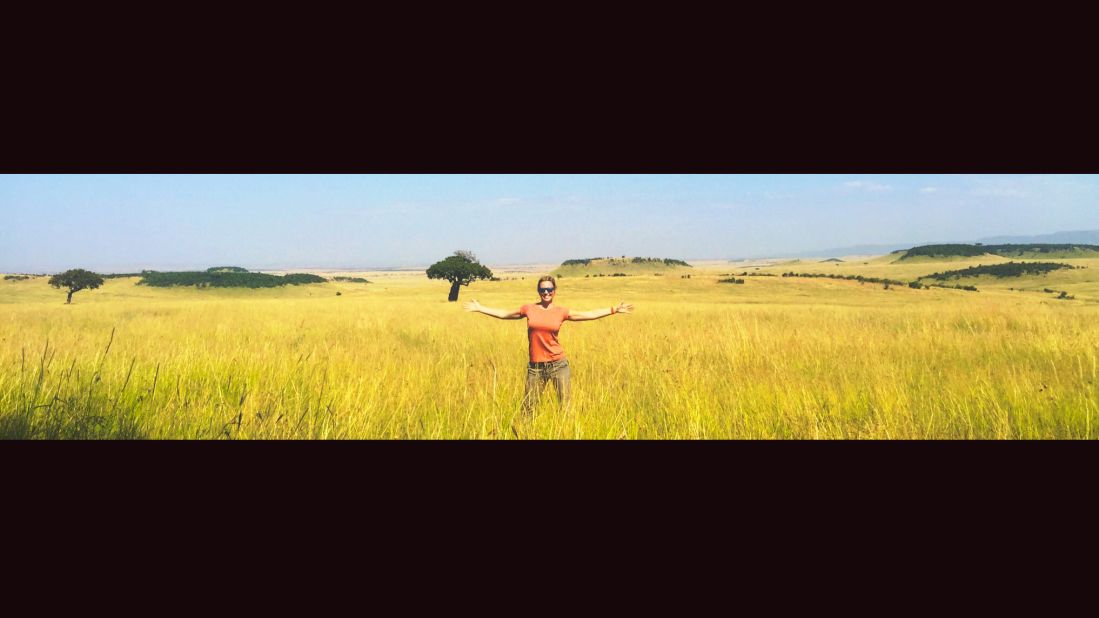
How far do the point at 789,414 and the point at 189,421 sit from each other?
5.81 m

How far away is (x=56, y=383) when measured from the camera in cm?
676

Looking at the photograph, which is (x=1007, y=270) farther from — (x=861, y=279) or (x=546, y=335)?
(x=546, y=335)

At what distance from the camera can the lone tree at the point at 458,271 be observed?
41406 millimetres

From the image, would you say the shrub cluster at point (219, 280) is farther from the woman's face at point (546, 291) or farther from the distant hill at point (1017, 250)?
the distant hill at point (1017, 250)

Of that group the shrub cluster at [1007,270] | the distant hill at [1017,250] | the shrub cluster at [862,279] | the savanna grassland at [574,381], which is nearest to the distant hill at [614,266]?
the shrub cluster at [862,279]

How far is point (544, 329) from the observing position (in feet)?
19.8

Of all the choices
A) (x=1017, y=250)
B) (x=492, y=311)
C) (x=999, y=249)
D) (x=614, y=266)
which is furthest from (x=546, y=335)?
(x=999, y=249)

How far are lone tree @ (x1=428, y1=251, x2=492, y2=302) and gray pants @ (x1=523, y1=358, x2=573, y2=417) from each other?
116 feet

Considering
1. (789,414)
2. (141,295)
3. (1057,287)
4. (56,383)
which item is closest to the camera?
(789,414)

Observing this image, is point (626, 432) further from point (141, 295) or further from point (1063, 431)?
point (141, 295)

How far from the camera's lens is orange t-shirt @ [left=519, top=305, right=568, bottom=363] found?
6004 millimetres

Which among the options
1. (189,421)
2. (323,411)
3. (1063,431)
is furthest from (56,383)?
→ (1063,431)

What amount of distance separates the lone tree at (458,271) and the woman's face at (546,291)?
35688 millimetres

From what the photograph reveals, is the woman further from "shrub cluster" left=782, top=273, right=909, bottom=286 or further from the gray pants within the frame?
"shrub cluster" left=782, top=273, right=909, bottom=286
